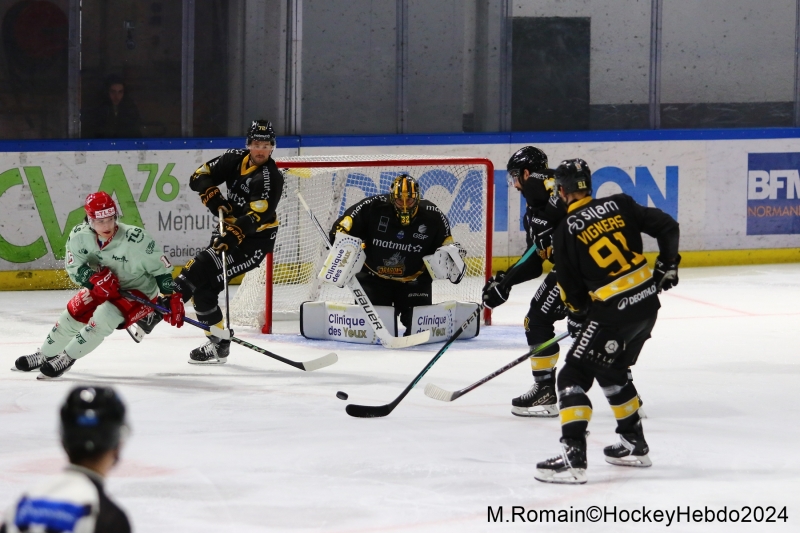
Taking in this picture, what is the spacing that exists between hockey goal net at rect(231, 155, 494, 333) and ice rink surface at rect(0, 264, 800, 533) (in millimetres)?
411

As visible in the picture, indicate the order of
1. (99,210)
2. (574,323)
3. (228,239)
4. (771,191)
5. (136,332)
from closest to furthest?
(574,323) → (99,210) → (136,332) → (228,239) → (771,191)

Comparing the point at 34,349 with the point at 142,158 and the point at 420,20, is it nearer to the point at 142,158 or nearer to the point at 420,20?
the point at 142,158

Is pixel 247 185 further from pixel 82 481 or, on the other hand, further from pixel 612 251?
pixel 82 481

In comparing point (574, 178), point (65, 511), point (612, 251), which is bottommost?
point (65, 511)

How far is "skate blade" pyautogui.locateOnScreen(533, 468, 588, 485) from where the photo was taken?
379cm

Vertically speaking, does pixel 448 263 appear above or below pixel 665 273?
below

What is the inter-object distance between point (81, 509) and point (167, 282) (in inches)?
149

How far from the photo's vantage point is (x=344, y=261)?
6.19m

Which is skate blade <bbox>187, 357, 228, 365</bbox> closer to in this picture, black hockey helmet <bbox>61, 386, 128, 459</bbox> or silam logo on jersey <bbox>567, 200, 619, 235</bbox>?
silam logo on jersey <bbox>567, 200, 619, 235</bbox>

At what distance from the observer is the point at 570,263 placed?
383 cm

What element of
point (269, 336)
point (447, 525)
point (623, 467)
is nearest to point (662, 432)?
point (623, 467)

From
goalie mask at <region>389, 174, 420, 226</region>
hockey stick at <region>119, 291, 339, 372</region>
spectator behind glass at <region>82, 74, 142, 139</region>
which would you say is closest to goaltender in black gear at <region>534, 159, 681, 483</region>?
hockey stick at <region>119, 291, 339, 372</region>

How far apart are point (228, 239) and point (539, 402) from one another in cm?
189

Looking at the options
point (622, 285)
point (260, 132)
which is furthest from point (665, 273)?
point (260, 132)
